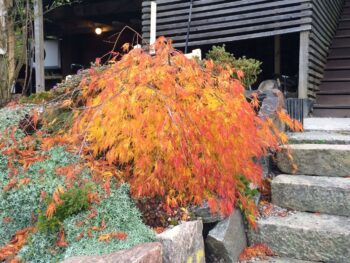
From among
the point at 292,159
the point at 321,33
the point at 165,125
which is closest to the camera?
the point at 165,125

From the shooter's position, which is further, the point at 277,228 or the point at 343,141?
the point at 343,141

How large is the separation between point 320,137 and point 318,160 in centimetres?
46

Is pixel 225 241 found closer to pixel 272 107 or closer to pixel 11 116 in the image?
pixel 272 107

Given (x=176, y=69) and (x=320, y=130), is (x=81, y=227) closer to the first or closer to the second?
(x=176, y=69)

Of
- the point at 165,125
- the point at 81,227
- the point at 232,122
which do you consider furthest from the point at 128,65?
the point at 81,227

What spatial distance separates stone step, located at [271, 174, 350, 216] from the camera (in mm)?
2723

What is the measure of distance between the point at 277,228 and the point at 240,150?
2.06ft

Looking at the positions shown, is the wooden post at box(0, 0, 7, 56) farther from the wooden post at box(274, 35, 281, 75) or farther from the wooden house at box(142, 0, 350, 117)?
the wooden post at box(274, 35, 281, 75)

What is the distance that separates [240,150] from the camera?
2500 mm

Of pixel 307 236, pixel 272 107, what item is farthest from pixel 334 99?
pixel 307 236

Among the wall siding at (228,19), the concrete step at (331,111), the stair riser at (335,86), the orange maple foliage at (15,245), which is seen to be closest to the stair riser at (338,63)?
the stair riser at (335,86)

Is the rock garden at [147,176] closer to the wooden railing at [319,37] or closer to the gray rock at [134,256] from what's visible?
the gray rock at [134,256]

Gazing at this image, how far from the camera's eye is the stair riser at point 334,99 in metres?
5.66

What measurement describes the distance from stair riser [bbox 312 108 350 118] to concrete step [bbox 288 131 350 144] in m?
1.80
